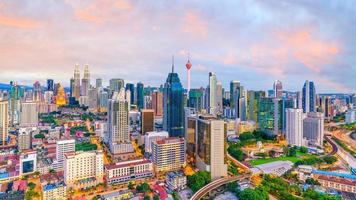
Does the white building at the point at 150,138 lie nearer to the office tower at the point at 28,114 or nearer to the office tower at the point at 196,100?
the office tower at the point at 196,100

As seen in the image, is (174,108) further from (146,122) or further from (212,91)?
(212,91)

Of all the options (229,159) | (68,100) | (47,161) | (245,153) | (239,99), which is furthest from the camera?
(68,100)

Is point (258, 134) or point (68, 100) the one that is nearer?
point (258, 134)

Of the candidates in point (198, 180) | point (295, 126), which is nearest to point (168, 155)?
point (198, 180)

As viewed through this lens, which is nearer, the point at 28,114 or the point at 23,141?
the point at 23,141

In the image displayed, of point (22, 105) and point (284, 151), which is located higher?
point (22, 105)

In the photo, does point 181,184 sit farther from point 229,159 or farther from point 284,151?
point 284,151

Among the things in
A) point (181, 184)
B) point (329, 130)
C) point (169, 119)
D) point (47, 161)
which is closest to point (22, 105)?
point (47, 161)
